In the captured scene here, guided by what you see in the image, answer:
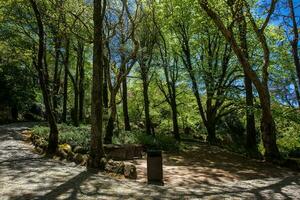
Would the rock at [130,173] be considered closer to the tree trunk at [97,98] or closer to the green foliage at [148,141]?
the tree trunk at [97,98]

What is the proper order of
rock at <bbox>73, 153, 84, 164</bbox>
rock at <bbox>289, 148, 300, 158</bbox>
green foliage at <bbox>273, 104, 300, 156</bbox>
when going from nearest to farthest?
1. rock at <bbox>73, 153, 84, 164</bbox>
2. green foliage at <bbox>273, 104, 300, 156</bbox>
3. rock at <bbox>289, 148, 300, 158</bbox>

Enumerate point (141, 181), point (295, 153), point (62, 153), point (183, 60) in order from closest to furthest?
point (141, 181), point (62, 153), point (295, 153), point (183, 60)

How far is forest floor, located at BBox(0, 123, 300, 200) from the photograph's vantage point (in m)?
7.96

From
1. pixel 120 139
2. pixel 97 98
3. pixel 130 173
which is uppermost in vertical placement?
pixel 97 98

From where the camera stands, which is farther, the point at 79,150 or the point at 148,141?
the point at 148,141

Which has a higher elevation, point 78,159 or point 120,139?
point 120,139

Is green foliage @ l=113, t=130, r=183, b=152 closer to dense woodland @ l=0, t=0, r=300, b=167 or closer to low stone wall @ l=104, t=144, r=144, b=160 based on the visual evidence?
dense woodland @ l=0, t=0, r=300, b=167

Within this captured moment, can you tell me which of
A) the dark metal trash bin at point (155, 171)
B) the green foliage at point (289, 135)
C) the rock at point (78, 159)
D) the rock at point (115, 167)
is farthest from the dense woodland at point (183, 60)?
the dark metal trash bin at point (155, 171)

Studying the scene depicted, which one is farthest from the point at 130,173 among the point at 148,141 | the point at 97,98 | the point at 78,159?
the point at 148,141

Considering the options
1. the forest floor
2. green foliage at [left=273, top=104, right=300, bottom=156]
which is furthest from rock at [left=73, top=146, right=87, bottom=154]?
green foliage at [left=273, top=104, right=300, bottom=156]

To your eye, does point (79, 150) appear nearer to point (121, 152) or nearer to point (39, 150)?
point (39, 150)

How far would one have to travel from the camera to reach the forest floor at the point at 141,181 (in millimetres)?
7957

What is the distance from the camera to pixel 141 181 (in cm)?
990

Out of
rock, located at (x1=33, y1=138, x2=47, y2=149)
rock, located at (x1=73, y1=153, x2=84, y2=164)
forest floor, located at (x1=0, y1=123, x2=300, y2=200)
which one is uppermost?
rock, located at (x1=33, y1=138, x2=47, y2=149)
